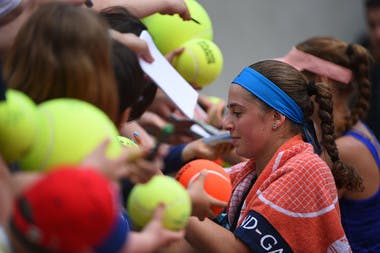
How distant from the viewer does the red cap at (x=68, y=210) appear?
1200 mm

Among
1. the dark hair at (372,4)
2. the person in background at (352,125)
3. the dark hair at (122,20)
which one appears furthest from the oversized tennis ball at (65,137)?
the dark hair at (372,4)

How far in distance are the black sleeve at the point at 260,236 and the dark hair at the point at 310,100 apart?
0.42 metres

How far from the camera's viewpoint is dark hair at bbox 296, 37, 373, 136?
3.27 metres

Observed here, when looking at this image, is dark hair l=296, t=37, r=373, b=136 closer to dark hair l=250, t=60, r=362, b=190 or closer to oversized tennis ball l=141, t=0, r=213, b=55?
dark hair l=250, t=60, r=362, b=190

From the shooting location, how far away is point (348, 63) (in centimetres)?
A: 331

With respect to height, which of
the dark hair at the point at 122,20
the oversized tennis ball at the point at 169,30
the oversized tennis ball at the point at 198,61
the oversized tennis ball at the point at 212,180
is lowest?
the oversized tennis ball at the point at 212,180

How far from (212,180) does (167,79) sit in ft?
1.07

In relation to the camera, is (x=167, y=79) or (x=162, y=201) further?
(x=167, y=79)

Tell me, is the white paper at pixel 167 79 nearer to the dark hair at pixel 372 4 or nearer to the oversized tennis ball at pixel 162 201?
the oversized tennis ball at pixel 162 201

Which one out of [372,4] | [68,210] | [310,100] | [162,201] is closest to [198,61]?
[310,100]

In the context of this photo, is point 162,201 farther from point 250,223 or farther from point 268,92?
point 268,92

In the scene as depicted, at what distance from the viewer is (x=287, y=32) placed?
5621 mm

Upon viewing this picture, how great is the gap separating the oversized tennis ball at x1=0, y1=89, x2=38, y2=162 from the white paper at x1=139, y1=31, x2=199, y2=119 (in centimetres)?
64

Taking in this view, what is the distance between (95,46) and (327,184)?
1.17m
